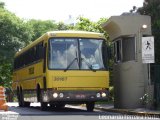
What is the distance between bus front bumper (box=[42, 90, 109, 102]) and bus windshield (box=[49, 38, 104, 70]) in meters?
1.05

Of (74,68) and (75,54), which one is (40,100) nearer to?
(74,68)

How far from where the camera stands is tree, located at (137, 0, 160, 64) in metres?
31.8

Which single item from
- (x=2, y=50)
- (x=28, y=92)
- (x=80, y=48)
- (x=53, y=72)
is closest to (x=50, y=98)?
(x=53, y=72)

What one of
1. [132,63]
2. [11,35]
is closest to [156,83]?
[132,63]

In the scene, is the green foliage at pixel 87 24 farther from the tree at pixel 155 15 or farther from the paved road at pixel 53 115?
the paved road at pixel 53 115

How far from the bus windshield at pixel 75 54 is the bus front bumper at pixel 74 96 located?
1.05 m

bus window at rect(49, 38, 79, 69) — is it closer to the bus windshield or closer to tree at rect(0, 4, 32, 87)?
the bus windshield

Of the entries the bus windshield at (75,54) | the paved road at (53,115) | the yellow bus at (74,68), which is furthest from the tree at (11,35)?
the bus windshield at (75,54)

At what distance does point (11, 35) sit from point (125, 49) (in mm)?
31095

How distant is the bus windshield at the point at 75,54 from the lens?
68.8 feet

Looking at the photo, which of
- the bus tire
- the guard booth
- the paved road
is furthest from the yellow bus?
the guard booth

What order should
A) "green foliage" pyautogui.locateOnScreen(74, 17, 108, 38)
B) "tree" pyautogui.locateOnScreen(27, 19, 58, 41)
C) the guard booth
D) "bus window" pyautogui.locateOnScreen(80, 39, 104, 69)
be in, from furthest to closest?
"tree" pyautogui.locateOnScreen(27, 19, 58, 41) → "green foliage" pyautogui.locateOnScreen(74, 17, 108, 38) → the guard booth → "bus window" pyautogui.locateOnScreen(80, 39, 104, 69)

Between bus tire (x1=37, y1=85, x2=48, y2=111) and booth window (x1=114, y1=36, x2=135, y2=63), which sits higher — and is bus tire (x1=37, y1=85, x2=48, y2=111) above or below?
below

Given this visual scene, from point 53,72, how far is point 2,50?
32984 millimetres
